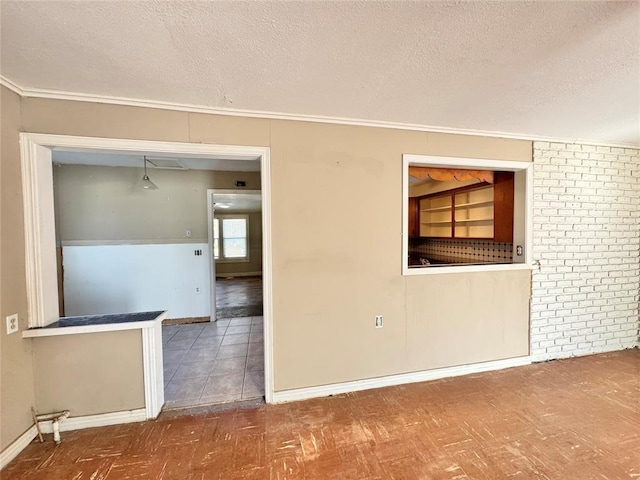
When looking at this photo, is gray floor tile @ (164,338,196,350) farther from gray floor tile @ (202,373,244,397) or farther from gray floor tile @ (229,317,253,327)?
gray floor tile @ (202,373,244,397)

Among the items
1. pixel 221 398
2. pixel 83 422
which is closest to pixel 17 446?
pixel 83 422

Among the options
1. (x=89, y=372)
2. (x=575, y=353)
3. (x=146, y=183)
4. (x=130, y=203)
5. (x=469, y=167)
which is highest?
(x=146, y=183)

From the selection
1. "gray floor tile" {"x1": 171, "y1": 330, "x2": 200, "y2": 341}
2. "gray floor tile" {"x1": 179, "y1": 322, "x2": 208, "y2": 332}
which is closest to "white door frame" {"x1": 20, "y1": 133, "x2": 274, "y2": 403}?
"gray floor tile" {"x1": 171, "y1": 330, "x2": 200, "y2": 341}

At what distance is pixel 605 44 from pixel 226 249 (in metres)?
9.16

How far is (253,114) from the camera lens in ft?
7.10

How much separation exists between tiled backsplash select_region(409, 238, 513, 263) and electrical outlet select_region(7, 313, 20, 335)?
4.47 meters

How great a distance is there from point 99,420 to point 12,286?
3.69ft

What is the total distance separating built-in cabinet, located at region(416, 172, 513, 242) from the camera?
10.1ft

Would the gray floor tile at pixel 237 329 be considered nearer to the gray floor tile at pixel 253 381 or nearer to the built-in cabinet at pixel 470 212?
the gray floor tile at pixel 253 381

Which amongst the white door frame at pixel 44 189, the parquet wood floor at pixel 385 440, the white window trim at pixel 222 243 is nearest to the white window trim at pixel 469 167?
the parquet wood floor at pixel 385 440

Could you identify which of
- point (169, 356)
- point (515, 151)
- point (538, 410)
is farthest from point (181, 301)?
point (515, 151)

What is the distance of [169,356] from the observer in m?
3.15

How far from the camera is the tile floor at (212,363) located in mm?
2393

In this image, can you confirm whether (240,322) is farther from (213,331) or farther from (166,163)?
(166,163)
